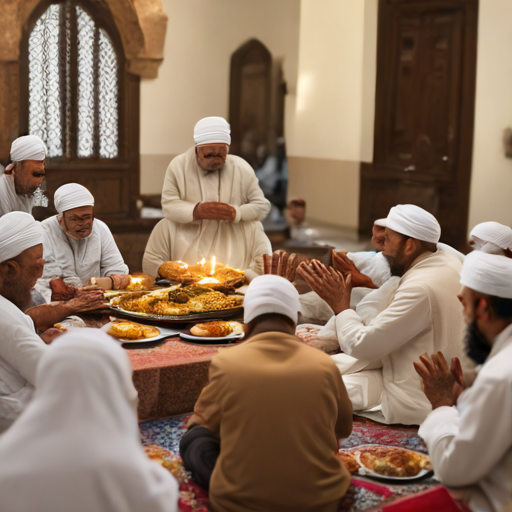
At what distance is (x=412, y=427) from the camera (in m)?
3.63

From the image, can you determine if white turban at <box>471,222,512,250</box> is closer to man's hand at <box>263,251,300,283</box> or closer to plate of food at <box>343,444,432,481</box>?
man's hand at <box>263,251,300,283</box>

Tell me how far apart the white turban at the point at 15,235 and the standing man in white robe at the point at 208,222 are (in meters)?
2.33

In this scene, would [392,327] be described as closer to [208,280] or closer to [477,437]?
[477,437]

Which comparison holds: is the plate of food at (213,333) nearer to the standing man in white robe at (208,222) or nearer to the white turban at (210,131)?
the standing man in white robe at (208,222)

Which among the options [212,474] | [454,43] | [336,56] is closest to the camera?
[212,474]

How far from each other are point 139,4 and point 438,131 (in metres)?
4.07

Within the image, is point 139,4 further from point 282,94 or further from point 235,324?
point 235,324

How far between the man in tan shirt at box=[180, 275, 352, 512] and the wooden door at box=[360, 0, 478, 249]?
656 centimetres

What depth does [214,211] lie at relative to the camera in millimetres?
5340

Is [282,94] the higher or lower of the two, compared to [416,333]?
higher

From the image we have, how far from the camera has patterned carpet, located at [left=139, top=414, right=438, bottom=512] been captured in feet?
9.08

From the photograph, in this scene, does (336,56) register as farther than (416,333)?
Yes

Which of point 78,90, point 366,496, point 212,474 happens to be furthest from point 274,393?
point 78,90

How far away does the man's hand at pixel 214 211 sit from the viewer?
5.34 meters
